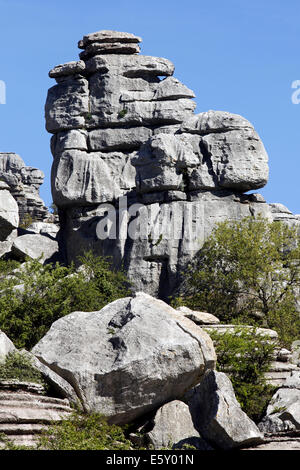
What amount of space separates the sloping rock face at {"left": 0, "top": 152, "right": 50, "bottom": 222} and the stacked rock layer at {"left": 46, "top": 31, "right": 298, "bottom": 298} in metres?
15.5

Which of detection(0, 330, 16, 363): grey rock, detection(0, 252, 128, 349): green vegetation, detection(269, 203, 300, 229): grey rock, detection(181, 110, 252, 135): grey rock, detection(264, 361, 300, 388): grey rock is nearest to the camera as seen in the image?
detection(0, 330, 16, 363): grey rock

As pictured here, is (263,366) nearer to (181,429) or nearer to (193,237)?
(181,429)

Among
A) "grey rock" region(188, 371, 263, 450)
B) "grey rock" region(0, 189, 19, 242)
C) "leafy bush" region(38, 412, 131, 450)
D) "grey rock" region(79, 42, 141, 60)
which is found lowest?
"leafy bush" region(38, 412, 131, 450)

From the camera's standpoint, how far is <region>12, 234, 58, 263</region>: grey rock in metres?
40.6

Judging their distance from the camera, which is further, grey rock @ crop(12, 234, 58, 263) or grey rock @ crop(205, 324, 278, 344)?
grey rock @ crop(12, 234, 58, 263)

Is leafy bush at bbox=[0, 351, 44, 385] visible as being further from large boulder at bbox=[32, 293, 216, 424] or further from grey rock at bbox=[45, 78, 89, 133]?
grey rock at bbox=[45, 78, 89, 133]

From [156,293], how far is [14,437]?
796 inches

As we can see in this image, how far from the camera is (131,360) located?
17.0 metres

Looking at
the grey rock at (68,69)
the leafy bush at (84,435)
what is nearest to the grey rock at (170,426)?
the leafy bush at (84,435)

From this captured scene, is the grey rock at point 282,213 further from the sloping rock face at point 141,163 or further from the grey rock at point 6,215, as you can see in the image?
the grey rock at point 6,215

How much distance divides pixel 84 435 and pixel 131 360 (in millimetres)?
1970

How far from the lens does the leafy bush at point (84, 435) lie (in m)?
15.1

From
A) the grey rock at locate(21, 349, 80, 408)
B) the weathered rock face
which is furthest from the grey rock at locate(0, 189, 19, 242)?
the grey rock at locate(21, 349, 80, 408)

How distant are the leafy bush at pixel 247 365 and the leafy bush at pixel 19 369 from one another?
220 inches
